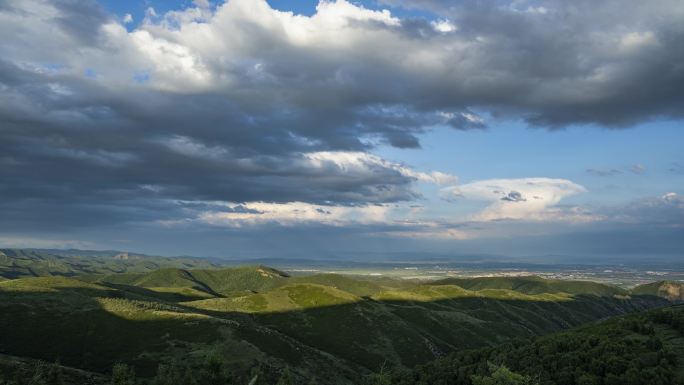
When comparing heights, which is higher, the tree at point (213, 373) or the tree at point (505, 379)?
the tree at point (505, 379)

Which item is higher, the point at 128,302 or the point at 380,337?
the point at 128,302

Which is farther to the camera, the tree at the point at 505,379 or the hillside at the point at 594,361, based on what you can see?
the hillside at the point at 594,361

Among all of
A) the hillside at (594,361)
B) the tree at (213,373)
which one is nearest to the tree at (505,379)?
the hillside at (594,361)

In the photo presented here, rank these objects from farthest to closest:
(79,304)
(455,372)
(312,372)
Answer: (79,304), (312,372), (455,372)

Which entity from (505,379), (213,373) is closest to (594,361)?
(505,379)

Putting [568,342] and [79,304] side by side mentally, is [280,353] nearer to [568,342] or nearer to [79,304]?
[79,304]

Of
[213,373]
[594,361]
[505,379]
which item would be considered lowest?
[213,373]

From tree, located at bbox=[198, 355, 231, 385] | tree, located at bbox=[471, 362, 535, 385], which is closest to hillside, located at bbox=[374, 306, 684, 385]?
tree, located at bbox=[471, 362, 535, 385]

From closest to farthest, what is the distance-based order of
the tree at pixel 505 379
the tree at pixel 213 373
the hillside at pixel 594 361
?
1. the tree at pixel 505 379
2. the hillside at pixel 594 361
3. the tree at pixel 213 373

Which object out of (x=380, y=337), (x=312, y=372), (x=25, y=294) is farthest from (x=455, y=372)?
(x=25, y=294)

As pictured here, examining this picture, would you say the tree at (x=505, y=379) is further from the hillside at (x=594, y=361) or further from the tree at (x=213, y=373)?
the tree at (x=213, y=373)

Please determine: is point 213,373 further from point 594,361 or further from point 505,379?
point 594,361

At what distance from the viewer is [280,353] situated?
5458 inches

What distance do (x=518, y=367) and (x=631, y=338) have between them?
59.7 feet
